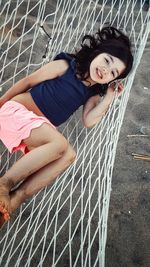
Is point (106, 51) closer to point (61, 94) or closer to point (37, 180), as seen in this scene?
point (61, 94)

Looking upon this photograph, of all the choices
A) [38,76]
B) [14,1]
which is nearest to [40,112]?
[38,76]

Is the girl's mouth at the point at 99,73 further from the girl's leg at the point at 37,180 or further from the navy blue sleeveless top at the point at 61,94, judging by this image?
the girl's leg at the point at 37,180

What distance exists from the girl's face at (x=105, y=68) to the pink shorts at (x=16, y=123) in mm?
278

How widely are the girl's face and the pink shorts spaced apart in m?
0.28

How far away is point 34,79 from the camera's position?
5.41 ft

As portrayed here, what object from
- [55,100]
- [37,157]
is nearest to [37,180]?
[37,157]

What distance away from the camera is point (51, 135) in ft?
4.48

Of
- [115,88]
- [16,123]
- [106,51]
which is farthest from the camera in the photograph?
Result: [115,88]

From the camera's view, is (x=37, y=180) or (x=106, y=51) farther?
(x=106, y=51)

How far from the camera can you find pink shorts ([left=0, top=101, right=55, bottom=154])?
1.44m

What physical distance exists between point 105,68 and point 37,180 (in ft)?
1.77

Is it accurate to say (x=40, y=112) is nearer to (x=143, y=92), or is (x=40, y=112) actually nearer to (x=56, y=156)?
(x=56, y=156)

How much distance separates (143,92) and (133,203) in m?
0.85

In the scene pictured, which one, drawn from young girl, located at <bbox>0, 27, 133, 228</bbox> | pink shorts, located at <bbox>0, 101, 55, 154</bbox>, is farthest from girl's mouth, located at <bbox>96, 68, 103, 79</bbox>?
pink shorts, located at <bbox>0, 101, 55, 154</bbox>
